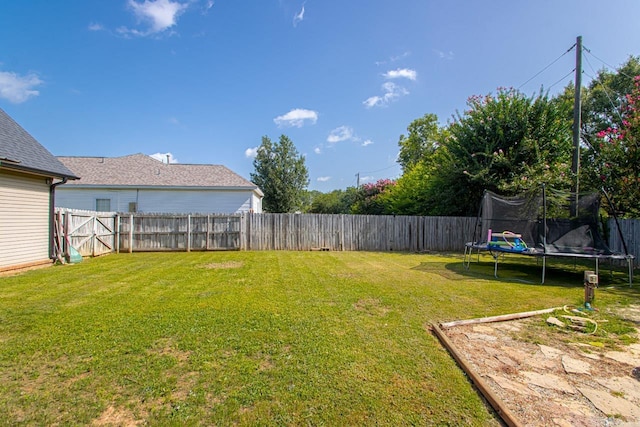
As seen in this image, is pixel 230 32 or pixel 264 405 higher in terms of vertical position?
pixel 230 32

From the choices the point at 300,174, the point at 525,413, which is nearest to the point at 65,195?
the point at 300,174

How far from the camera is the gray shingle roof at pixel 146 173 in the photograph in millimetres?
14539

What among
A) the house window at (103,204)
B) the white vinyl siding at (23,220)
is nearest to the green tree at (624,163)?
the white vinyl siding at (23,220)

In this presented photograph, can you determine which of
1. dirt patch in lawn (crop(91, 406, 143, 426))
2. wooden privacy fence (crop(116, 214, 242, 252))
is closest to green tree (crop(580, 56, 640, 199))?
wooden privacy fence (crop(116, 214, 242, 252))

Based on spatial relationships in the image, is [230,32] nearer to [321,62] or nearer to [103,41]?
[321,62]

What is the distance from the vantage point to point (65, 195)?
14.2 metres

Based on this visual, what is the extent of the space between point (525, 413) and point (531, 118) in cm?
1392

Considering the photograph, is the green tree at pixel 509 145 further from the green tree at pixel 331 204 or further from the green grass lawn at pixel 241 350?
the green tree at pixel 331 204

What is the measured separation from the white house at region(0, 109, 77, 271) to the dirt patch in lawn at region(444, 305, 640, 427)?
950 cm

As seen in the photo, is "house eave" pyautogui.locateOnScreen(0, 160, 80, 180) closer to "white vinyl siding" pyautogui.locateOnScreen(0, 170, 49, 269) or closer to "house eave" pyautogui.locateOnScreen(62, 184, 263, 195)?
"white vinyl siding" pyautogui.locateOnScreen(0, 170, 49, 269)

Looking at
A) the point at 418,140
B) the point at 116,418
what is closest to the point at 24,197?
the point at 116,418

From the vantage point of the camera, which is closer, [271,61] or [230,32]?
[230,32]

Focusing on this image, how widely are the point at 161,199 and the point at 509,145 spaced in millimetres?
16485

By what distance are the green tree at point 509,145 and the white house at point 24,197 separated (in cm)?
1398
